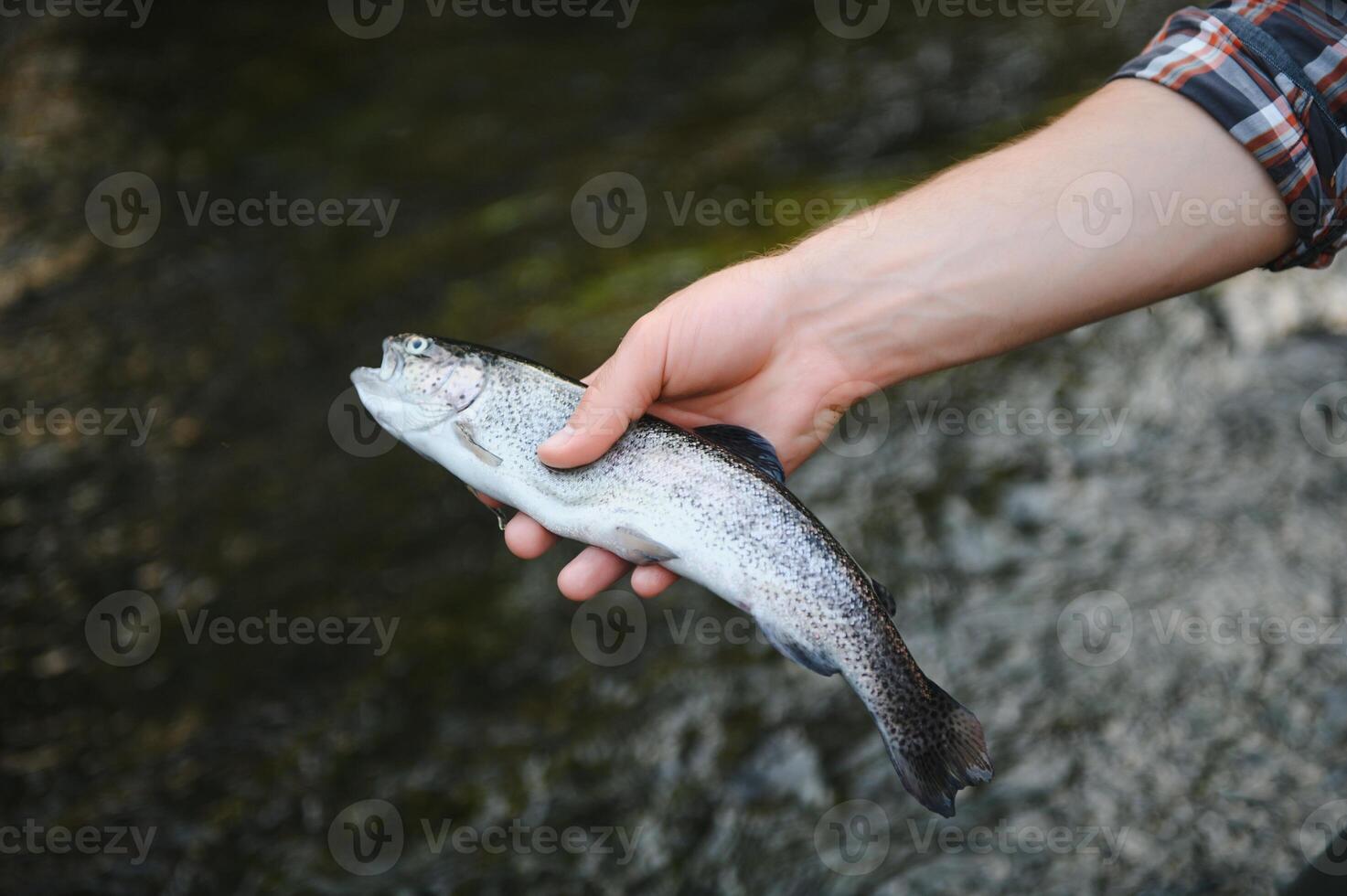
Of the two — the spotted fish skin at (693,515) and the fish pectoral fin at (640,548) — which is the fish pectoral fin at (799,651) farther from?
the fish pectoral fin at (640,548)

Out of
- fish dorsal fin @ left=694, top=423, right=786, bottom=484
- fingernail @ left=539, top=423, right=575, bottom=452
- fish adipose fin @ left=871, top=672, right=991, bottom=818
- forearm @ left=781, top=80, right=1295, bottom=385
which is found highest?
forearm @ left=781, top=80, right=1295, bottom=385

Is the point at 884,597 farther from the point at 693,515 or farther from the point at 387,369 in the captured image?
the point at 387,369

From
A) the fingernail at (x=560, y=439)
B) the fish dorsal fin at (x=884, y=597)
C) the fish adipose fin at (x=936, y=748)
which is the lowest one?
the fish adipose fin at (x=936, y=748)

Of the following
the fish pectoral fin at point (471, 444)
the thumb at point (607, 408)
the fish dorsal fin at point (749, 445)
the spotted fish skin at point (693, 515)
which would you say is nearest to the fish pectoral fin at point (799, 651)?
the spotted fish skin at point (693, 515)

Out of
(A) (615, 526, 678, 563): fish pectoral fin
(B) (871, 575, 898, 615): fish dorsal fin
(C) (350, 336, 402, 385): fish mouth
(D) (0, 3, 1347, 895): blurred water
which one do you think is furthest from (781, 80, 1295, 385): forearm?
(D) (0, 3, 1347, 895): blurred water

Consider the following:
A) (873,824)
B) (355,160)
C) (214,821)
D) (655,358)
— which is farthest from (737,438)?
(355,160)

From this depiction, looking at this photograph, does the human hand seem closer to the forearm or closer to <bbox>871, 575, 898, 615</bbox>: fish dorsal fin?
the forearm
